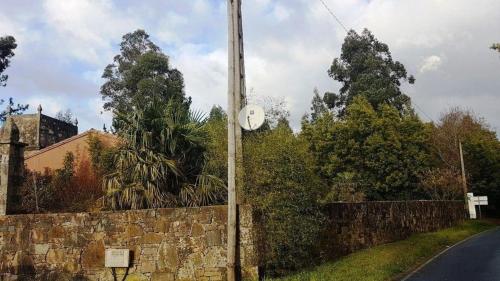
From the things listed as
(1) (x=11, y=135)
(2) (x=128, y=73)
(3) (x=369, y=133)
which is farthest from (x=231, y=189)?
(2) (x=128, y=73)

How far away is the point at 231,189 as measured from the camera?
11.4 m

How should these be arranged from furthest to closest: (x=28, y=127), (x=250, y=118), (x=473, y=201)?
1. (x=473, y=201)
2. (x=28, y=127)
3. (x=250, y=118)

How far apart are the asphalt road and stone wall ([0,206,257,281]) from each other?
203 inches

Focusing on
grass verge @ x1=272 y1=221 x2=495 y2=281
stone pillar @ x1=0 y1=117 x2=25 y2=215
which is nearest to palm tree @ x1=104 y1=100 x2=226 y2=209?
stone pillar @ x1=0 y1=117 x2=25 y2=215

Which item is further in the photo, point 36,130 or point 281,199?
point 36,130

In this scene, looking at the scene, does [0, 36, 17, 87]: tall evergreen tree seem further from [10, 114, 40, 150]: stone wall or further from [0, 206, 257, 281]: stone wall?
[0, 206, 257, 281]: stone wall

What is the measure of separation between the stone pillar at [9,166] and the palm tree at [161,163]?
92.4 inches

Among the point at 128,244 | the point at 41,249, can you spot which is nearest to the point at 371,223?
the point at 128,244

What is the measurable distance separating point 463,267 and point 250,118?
8136 mm

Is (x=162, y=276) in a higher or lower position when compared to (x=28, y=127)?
lower

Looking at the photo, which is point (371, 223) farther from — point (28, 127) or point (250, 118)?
point (28, 127)

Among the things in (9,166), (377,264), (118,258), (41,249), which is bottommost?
(377,264)

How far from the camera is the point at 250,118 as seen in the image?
38.8ft

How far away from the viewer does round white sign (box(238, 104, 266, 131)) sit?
1177 cm
